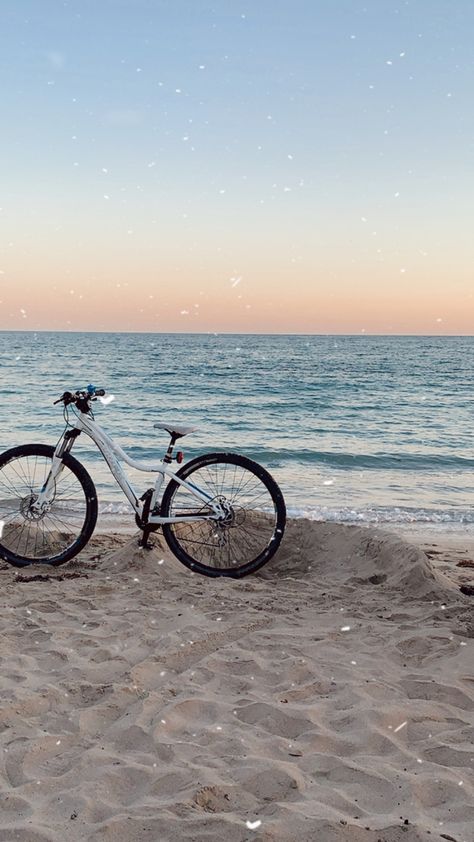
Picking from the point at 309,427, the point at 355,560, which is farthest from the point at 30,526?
the point at 309,427

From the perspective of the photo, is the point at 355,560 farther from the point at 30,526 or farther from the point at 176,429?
the point at 30,526

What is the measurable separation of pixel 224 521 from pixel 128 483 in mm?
812

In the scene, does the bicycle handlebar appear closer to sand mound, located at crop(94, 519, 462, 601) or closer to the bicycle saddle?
the bicycle saddle

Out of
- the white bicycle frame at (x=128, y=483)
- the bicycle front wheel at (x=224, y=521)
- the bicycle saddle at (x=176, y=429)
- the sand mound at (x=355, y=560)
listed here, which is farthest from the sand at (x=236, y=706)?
the bicycle saddle at (x=176, y=429)

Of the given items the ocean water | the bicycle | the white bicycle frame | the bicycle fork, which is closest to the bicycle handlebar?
the bicycle

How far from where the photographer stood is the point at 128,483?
538cm

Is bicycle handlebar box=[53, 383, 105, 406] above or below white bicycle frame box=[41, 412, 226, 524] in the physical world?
above

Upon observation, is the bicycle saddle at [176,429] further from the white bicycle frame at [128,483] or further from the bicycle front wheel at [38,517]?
the bicycle front wheel at [38,517]

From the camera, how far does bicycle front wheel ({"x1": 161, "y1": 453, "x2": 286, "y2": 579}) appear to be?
5199 millimetres

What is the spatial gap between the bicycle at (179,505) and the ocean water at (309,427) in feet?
10.9

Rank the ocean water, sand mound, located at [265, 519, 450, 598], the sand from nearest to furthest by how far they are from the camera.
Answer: the sand < sand mound, located at [265, 519, 450, 598] < the ocean water

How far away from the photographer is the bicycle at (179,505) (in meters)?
5.20

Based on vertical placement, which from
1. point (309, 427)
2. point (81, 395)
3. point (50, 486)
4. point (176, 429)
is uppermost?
point (81, 395)

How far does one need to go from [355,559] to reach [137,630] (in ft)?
6.79
